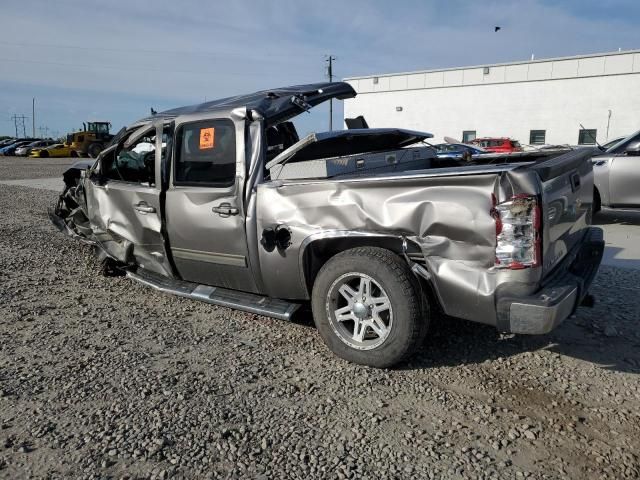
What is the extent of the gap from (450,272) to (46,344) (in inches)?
124

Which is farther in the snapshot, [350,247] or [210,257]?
[210,257]

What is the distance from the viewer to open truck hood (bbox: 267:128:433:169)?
398 cm

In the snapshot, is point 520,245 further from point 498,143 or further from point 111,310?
point 498,143

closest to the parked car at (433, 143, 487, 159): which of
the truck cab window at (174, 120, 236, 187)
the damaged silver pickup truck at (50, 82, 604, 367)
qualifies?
the damaged silver pickup truck at (50, 82, 604, 367)

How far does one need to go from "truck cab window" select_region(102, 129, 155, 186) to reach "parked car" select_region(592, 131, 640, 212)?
22.3ft

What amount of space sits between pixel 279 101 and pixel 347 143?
80cm

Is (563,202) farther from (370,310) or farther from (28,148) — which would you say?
(28,148)

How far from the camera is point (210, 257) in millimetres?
4355

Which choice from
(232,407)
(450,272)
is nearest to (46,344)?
(232,407)

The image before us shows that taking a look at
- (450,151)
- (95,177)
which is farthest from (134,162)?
(450,151)

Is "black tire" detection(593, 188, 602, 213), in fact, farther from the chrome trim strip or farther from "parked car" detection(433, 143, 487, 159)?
the chrome trim strip

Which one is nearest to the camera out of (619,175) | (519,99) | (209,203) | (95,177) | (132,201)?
(209,203)

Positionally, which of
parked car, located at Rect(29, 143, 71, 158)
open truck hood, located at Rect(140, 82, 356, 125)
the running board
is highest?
parked car, located at Rect(29, 143, 71, 158)

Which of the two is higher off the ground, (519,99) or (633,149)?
(519,99)
